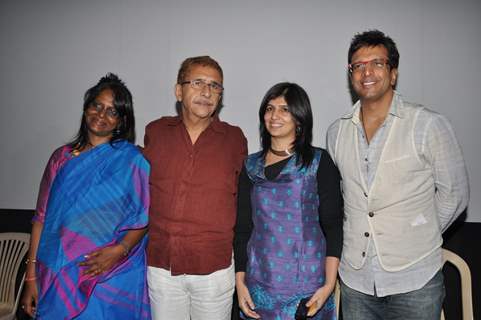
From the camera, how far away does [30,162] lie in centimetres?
256

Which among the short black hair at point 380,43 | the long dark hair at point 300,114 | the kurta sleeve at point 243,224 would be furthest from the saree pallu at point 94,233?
the short black hair at point 380,43

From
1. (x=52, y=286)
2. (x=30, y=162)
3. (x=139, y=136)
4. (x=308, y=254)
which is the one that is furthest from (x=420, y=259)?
(x=30, y=162)

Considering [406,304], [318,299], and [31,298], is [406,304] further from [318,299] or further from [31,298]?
[31,298]

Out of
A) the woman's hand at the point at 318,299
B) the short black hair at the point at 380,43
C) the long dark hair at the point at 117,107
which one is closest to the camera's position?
the woman's hand at the point at 318,299

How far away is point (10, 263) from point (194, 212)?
154 centimetres

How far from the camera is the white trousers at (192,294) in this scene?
1577 mm

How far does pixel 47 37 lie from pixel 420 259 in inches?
109

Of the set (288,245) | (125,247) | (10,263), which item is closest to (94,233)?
(125,247)

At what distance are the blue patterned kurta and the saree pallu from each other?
59cm

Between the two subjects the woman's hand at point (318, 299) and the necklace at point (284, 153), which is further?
the necklace at point (284, 153)

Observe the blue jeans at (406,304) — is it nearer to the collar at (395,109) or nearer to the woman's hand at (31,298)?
the collar at (395,109)

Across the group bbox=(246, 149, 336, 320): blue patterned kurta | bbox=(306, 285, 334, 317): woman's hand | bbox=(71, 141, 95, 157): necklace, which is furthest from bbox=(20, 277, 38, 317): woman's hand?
bbox=(306, 285, 334, 317): woman's hand

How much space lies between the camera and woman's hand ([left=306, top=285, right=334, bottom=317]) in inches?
53.7

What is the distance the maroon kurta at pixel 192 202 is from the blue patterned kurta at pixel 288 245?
202 mm
